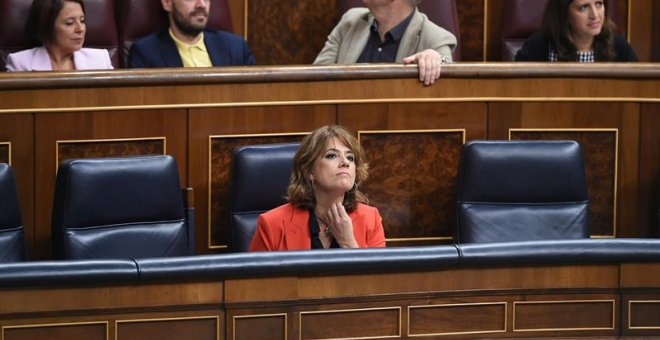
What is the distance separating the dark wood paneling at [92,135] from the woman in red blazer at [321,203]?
29 centimetres

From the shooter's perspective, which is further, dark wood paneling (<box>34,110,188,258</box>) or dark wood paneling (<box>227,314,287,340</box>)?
dark wood paneling (<box>34,110,188,258</box>)

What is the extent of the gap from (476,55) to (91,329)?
1.36m

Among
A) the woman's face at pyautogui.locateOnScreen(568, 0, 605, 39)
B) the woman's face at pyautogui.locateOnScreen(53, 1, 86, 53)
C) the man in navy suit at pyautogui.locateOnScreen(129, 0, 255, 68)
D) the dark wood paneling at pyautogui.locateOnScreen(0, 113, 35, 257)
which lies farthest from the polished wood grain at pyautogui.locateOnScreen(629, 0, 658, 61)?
the dark wood paneling at pyautogui.locateOnScreen(0, 113, 35, 257)

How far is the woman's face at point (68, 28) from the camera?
2189mm

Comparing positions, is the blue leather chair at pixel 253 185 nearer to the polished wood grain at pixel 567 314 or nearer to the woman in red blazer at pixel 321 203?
the woman in red blazer at pixel 321 203

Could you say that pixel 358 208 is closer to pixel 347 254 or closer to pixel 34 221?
pixel 347 254

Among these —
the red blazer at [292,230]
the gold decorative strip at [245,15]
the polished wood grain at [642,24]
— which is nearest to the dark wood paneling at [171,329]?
the red blazer at [292,230]

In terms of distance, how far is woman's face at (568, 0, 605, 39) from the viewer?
2.30 m

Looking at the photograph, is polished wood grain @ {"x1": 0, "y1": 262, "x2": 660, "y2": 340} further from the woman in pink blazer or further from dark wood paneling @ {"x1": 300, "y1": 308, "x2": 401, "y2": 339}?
the woman in pink blazer

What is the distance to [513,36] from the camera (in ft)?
8.52

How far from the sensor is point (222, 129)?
2.07m

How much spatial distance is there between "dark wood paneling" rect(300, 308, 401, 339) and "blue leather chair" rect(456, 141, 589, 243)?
1.63 feet

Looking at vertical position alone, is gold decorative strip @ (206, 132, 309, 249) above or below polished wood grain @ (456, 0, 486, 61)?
below

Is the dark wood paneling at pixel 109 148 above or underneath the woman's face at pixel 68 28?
underneath
